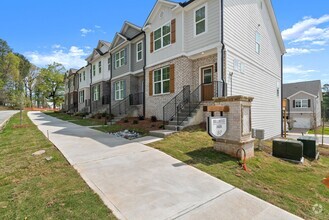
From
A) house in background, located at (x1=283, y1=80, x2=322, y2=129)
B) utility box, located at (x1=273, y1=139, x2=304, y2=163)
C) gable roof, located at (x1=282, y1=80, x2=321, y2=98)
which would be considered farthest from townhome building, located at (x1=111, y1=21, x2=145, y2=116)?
gable roof, located at (x1=282, y1=80, x2=321, y2=98)

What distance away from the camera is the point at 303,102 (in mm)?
33531

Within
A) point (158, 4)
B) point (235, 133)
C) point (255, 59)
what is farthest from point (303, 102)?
point (235, 133)

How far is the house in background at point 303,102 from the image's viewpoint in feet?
106

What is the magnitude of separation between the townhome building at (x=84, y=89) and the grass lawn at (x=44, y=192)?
20.8 meters

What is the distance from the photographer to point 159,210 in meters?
3.27

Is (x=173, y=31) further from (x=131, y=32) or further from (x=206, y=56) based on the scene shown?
(x=131, y=32)

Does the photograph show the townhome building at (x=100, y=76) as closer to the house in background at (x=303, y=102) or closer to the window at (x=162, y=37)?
the window at (x=162, y=37)

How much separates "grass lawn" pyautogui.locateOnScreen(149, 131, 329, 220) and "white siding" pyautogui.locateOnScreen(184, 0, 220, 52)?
5.69 metres

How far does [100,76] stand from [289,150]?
66.6 ft

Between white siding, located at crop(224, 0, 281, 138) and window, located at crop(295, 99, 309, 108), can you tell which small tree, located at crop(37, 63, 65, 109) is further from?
window, located at crop(295, 99, 309, 108)

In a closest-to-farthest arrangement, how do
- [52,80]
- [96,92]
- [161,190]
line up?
1. [161,190]
2. [96,92]
3. [52,80]

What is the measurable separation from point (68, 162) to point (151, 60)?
33.4ft

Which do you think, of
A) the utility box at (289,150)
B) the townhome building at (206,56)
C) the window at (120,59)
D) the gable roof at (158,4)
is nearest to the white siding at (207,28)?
the townhome building at (206,56)

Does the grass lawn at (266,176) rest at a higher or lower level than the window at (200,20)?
lower
